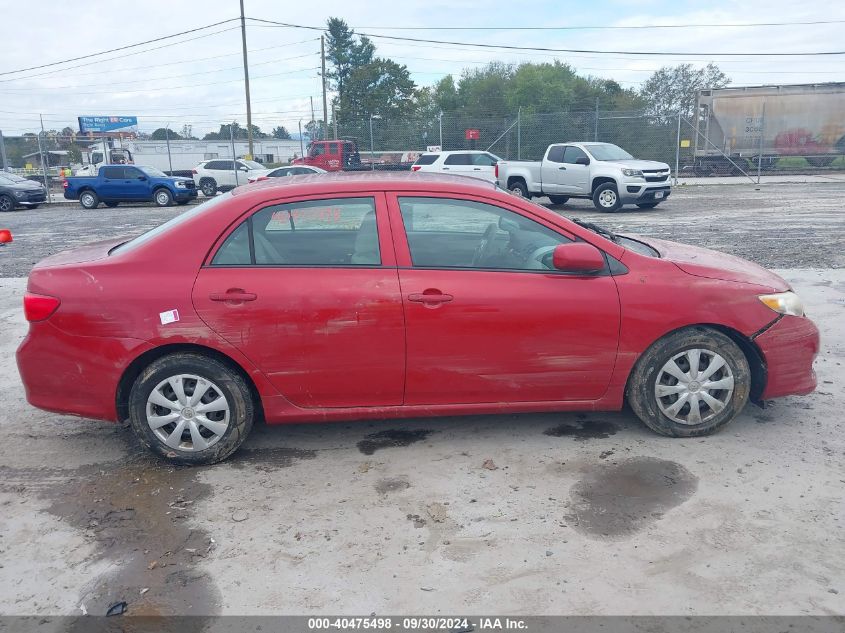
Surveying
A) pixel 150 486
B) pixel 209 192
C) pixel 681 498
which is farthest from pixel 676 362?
pixel 209 192

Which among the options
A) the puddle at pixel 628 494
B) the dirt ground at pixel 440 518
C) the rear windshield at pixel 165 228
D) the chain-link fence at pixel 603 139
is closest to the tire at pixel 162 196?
the chain-link fence at pixel 603 139

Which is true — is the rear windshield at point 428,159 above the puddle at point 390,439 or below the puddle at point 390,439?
above

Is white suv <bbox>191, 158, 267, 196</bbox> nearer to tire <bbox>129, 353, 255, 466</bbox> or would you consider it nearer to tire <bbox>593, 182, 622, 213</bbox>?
tire <bbox>593, 182, 622, 213</bbox>

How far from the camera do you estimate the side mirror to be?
3877 millimetres

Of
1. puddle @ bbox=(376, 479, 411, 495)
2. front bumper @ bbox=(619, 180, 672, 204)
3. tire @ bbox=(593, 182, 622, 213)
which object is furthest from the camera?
tire @ bbox=(593, 182, 622, 213)

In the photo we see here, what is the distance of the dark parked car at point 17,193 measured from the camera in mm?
23094

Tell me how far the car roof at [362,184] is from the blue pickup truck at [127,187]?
820 inches

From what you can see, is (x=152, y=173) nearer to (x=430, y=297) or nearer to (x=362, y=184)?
(x=362, y=184)

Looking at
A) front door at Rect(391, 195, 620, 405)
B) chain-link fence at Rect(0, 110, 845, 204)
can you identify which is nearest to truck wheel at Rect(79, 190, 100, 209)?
chain-link fence at Rect(0, 110, 845, 204)

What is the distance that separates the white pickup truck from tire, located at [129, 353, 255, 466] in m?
13.7

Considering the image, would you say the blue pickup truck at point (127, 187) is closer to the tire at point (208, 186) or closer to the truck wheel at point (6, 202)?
the truck wheel at point (6, 202)

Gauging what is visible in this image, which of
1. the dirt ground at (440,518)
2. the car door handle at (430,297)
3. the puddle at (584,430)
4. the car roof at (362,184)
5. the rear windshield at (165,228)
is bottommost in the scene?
the dirt ground at (440,518)

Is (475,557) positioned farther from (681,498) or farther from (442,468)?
(681,498)

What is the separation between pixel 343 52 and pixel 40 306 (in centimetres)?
7031
